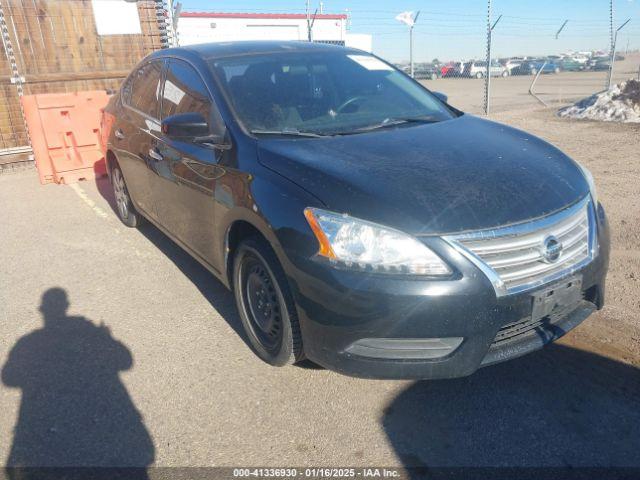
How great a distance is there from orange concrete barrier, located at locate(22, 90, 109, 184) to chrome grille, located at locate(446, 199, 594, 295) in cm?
673

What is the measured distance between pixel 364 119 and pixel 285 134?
631 millimetres

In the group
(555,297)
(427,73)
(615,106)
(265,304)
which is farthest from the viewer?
(427,73)

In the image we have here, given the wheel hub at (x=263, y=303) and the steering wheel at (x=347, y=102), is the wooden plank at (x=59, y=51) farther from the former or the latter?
the wheel hub at (x=263, y=303)

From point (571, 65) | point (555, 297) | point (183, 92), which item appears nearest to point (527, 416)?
point (555, 297)

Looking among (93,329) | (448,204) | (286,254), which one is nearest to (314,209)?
(286,254)

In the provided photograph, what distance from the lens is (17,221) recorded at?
619cm

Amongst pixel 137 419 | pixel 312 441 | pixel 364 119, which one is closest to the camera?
pixel 312 441

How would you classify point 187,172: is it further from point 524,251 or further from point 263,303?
point 524,251

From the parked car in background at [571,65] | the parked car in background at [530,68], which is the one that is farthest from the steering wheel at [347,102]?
the parked car in background at [571,65]

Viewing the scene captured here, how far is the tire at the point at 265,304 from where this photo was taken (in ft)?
8.74

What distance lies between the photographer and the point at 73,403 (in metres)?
2.81

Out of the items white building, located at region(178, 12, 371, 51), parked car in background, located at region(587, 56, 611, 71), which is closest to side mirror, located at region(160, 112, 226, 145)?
white building, located at region(178, 12, 371, 51)

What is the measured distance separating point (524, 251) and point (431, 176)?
559mm

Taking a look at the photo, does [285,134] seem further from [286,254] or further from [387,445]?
[387,445]
